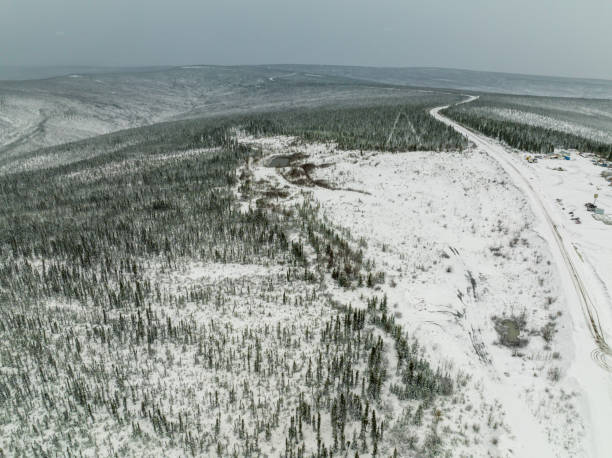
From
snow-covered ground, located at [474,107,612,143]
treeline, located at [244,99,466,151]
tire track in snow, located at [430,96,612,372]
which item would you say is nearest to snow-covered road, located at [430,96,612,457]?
tire track in snow, located at [430,96,612,372]

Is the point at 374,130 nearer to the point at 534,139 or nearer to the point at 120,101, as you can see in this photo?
the point at 534,139

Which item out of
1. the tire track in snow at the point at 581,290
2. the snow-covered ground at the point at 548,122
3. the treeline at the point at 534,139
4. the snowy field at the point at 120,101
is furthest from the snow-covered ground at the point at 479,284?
the snowy field at the point at 120,101

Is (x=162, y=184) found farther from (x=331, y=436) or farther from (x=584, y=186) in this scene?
(x=584, y=186)

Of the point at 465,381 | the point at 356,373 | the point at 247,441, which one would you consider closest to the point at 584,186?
the point at 465,381

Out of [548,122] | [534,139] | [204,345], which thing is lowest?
[204,345]

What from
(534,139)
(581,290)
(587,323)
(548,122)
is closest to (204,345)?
(587,323)

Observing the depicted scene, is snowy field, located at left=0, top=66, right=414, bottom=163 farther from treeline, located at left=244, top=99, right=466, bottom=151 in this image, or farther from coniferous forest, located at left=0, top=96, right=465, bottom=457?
coniferous forest, located at left=0, top=96, right=465, bottom=457
